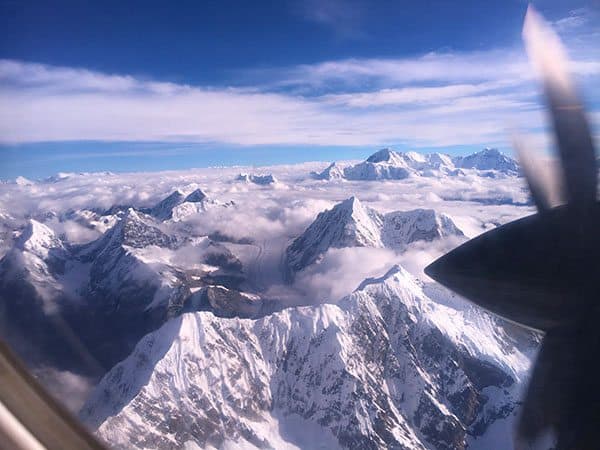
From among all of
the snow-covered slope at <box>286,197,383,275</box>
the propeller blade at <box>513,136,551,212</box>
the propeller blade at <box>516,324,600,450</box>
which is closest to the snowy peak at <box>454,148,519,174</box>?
the propeller blade at <box>513,136,551,212</box>

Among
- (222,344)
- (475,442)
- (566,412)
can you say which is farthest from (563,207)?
(222,344)

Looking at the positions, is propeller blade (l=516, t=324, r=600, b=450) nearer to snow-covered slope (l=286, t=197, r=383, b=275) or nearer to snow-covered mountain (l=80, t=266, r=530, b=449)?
snow-covered mountain (l=80, t=266, r=530, b=449)

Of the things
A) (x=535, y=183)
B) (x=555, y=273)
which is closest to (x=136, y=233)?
(x=535, y=183)

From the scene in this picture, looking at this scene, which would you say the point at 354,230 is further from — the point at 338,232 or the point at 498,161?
the point at 498,161

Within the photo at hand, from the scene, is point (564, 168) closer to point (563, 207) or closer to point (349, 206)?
point (563, 207)

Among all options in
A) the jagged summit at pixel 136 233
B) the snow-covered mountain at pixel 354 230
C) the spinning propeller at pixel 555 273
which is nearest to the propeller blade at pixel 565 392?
the spinning propeller at pixel 555 273

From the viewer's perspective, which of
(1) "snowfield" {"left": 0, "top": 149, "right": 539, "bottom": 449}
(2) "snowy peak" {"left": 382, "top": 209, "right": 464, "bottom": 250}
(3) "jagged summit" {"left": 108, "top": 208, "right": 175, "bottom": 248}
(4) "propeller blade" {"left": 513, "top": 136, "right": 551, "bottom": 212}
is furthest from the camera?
(3) "jagged summit" {"left": 108, "top": 208, "right": 175, "bottom": 248}
